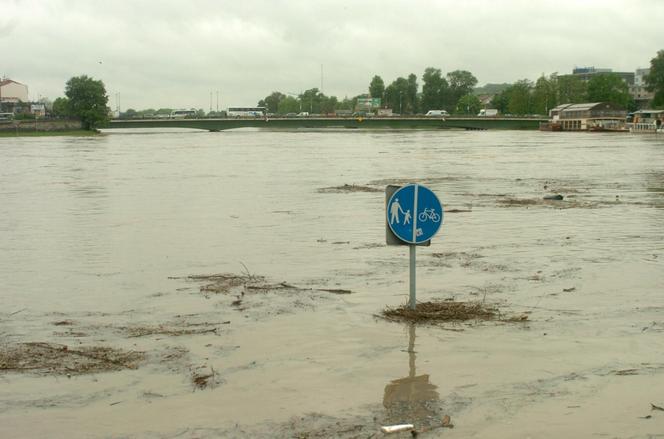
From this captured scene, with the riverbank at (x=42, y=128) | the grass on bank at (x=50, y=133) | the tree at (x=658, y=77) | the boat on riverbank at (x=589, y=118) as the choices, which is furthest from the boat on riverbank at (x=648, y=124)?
the riverbank at (x=42, y=128)

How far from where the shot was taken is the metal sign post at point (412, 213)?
8.66 metres

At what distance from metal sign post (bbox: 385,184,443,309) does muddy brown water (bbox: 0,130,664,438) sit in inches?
37.7

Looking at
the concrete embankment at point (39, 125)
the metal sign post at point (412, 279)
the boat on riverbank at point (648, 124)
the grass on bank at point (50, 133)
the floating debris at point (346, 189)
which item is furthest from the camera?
the concrete embankment at point (39, 125)

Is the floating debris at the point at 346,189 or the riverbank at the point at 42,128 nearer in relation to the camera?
the floating debris at the point at 346,189

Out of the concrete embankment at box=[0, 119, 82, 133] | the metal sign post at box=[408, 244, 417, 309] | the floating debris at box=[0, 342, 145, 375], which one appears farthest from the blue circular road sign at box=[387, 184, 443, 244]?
the concrete embankment at box=[0, 119, 82, 133]

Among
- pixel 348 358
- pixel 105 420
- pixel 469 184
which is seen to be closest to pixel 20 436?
pixel 105 420

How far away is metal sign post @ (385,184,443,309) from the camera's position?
341 inches

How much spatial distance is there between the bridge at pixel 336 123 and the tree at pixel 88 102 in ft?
15.7

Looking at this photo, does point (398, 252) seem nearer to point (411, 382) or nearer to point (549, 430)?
point (411, 382)

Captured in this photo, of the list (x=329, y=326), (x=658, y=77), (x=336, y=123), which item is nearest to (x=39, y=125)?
(x=336, y=123)

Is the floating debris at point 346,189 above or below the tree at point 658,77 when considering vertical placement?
below

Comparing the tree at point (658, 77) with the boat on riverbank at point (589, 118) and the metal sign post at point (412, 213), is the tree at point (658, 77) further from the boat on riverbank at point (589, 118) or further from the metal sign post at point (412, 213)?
the metal sign post at point (412, 213)

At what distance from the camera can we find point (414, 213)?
8.70 m

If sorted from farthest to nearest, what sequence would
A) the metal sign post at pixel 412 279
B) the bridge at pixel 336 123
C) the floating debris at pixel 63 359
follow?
the bridge at pixel 336 123, the metal sign post at pixel 412 279, the floating debris at pixel 63 359
